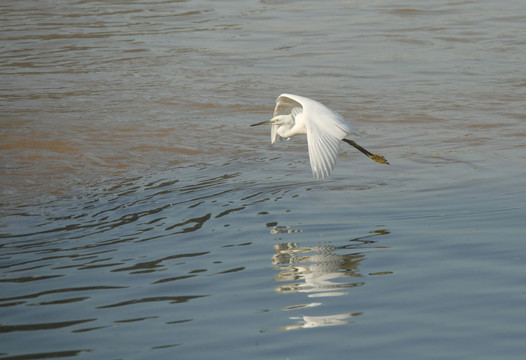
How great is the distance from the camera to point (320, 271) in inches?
204

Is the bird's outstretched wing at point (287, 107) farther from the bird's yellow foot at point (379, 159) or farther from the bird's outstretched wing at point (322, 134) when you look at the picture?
the bird's yellow foot at point (379, 159)

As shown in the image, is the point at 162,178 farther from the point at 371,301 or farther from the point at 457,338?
the point at 457,338

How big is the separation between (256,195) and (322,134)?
103 centimetres

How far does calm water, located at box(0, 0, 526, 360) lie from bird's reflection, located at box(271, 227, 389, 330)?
19 millimetres

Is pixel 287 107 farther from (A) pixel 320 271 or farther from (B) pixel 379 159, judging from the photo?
(A) pixel 320 271

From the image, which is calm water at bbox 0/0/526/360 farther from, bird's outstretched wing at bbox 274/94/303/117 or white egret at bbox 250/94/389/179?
bird's outstretched wing at bbox 274/94/303/117

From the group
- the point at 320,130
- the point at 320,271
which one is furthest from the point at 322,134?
the point at 320,271

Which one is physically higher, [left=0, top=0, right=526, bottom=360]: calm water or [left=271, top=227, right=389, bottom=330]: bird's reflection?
[left=0, top=0, right=526, bottom=360]: calm water

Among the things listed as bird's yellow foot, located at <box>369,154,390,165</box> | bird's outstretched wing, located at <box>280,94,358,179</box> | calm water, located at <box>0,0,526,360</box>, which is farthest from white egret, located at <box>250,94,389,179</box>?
bird's yellow foot, located at <box>369,154,390,165</box>

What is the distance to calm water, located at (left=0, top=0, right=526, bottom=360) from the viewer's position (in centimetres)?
424

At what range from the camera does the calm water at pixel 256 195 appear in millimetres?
4242

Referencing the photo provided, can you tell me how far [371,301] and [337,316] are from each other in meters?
0.29

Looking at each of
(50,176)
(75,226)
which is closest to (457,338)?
(75,226)

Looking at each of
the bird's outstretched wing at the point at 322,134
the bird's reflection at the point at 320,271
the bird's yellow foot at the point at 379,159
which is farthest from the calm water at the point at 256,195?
the bird's outstretched wing at the point at 322,134
